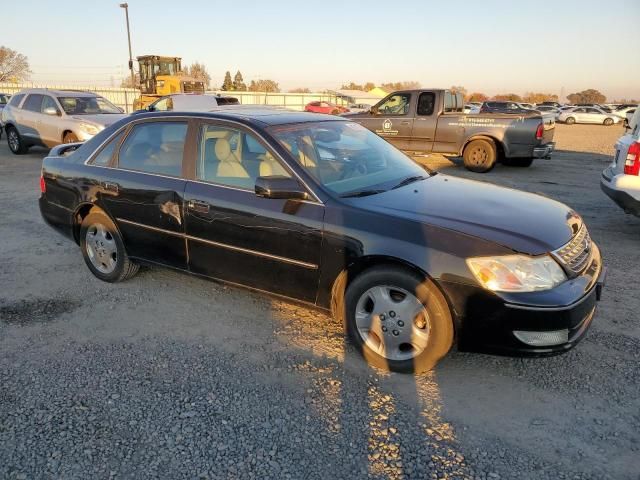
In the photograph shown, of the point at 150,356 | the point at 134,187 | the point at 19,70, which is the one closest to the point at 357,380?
the point at 150,356

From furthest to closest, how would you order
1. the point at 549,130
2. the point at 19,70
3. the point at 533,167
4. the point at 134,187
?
1. the point at 19,70
2. the point at 533,167
3. the point at 549,130
4. the point at 134,187

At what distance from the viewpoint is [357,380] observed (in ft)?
9.93

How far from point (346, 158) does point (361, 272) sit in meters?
1.11

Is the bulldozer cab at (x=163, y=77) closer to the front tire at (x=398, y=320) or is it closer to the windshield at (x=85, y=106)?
the windshield at (x=85, y=106)

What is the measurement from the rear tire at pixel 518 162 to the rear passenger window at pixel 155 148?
10.5 meters

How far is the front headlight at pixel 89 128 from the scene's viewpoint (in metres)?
11.0

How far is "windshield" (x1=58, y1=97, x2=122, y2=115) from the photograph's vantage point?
11.8 m

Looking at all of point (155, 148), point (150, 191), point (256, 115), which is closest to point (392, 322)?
point (256, 115)

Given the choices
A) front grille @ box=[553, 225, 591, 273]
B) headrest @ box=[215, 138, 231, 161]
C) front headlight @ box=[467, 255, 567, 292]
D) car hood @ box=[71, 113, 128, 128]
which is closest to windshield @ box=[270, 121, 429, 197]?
headrest @ box=[215, 138, 231, 161]

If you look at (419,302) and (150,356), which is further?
(150,356)

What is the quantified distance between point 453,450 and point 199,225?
7.65 feet

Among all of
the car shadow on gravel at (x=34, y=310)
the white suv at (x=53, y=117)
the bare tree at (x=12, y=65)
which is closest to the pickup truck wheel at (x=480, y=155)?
the white suv at (x=53, y=117)

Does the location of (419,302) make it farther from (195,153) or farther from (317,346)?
(195,153)

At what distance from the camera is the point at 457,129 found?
1146 cm
